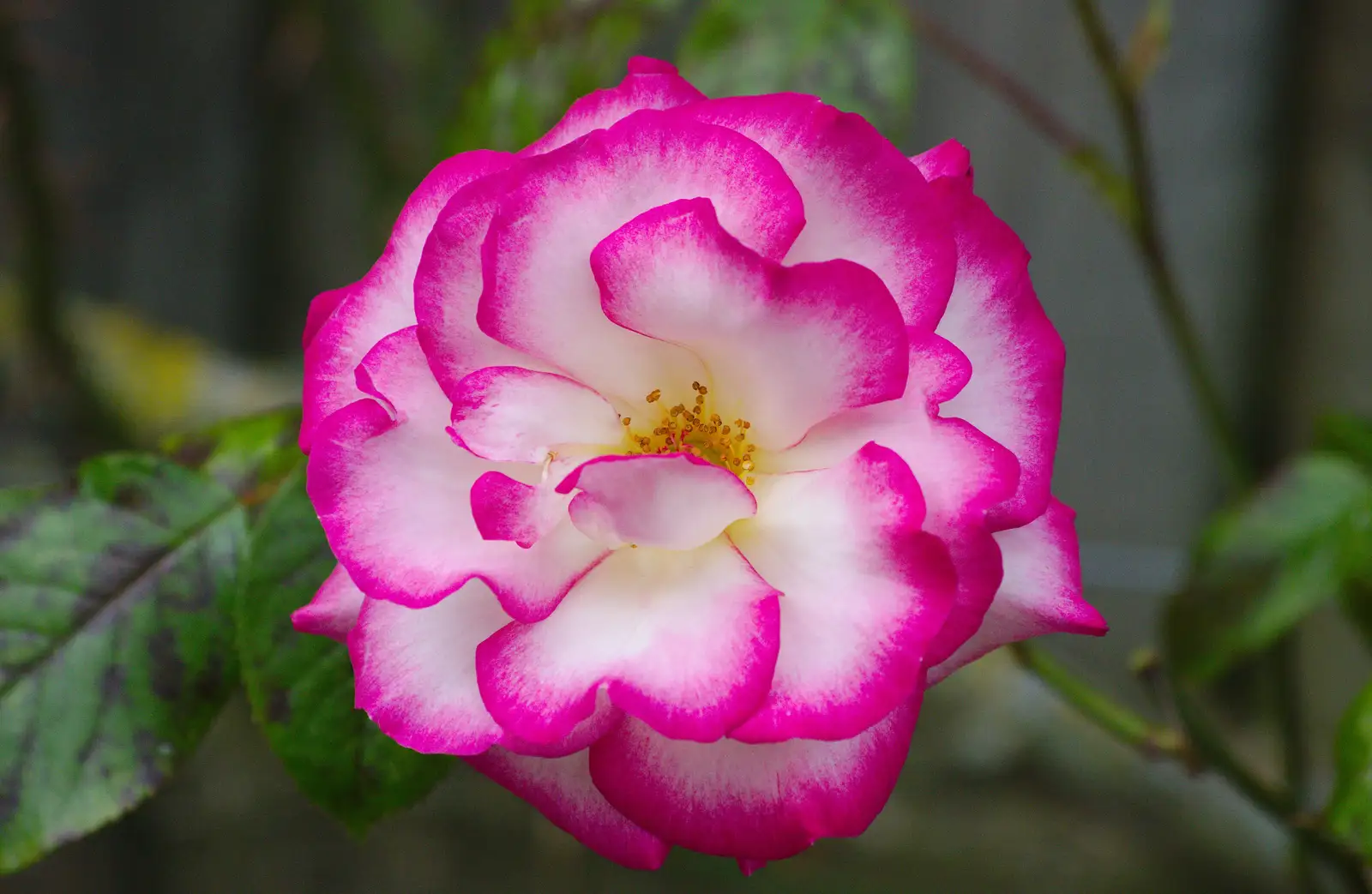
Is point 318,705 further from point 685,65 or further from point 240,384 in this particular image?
point 240,384

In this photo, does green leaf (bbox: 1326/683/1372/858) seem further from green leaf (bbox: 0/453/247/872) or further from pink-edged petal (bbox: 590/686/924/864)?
green leaf (bbox: 0/453/247/872)

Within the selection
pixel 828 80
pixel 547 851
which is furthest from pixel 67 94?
pixel 828 80

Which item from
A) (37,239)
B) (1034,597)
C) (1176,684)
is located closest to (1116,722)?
(1176,684)

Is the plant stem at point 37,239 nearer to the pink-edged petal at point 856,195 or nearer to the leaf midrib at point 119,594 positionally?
the leaf midrib at point 119,594

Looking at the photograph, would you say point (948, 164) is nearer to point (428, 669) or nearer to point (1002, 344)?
point (1002, 344)

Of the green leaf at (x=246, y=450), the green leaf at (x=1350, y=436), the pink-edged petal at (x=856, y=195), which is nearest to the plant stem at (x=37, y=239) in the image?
the green leaf at (x=246, y=450)

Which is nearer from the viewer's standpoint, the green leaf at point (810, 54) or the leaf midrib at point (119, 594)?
the leaf midrib at point (119, 594)
